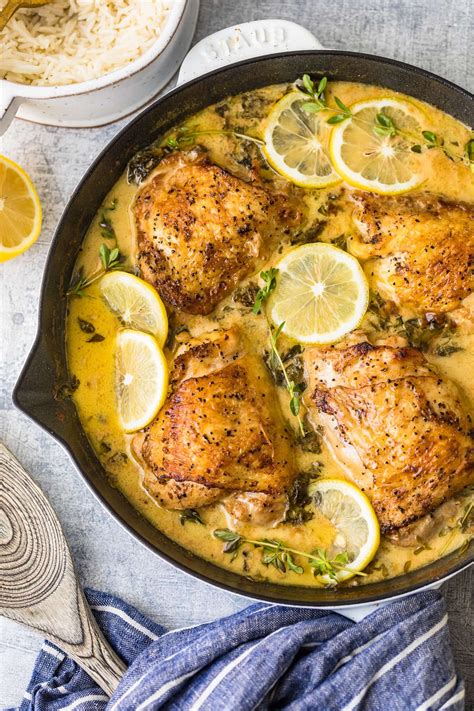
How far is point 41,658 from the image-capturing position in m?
3.91

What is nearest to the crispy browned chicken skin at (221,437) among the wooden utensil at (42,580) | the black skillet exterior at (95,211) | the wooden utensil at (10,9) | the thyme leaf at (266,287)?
the thyme leaf at (266,287)

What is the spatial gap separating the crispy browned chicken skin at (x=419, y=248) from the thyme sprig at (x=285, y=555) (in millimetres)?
1161

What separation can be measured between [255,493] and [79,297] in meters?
1.20

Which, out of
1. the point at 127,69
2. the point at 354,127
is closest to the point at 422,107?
the point at 354,127

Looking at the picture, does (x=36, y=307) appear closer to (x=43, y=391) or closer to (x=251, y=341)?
(x=43, y=391)

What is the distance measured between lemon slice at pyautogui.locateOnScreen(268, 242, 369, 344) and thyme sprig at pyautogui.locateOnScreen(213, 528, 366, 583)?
909 millimetres

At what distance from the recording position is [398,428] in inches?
131

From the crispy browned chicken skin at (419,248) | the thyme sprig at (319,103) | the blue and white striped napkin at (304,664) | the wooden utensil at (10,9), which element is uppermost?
the wooden utensil at (10,9)

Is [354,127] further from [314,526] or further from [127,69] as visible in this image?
[314,526]

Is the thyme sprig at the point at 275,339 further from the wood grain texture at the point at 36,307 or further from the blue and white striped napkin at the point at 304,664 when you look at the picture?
the wood grain texture at the point at 36,307

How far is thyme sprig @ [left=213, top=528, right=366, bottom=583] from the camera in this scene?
11.2 ft

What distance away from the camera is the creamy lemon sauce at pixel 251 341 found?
139 inches

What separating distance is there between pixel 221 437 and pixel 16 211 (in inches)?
57.9

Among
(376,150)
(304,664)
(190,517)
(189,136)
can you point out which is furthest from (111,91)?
(304,664)
